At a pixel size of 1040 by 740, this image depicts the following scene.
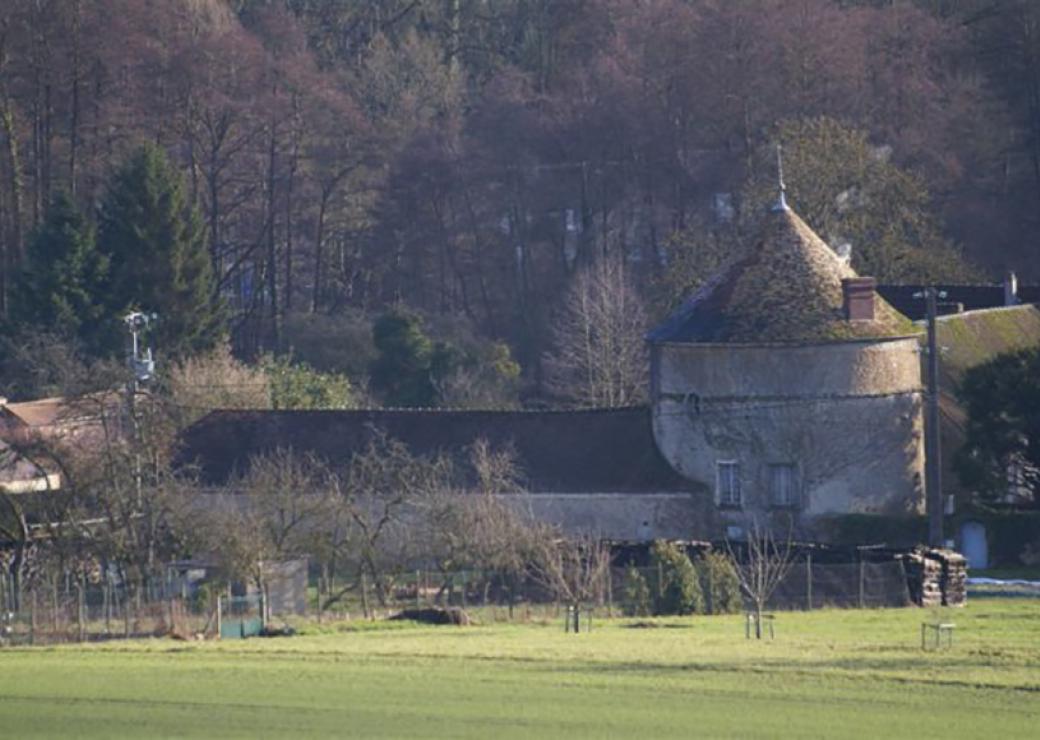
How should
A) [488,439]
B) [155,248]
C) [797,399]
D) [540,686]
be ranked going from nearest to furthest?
[540,686], [797,399], [488,439], [155,248]

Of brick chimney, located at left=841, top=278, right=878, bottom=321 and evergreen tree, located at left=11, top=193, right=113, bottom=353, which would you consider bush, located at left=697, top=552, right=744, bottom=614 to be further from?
evergreen tree, located at left=11, top=193, right=113, bottom=353

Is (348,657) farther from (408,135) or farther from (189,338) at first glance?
(408,135)

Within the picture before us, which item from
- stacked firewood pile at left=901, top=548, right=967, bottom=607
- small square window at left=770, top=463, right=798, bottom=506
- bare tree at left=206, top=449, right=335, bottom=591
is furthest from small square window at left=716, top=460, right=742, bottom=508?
bare tree at left=206, top=449, right=335, bottom=591

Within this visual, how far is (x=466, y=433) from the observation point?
58219 millimetres

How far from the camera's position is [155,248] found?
76000 millimetres

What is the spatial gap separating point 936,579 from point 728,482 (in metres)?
8.54

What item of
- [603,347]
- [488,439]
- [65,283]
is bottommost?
[488,439]

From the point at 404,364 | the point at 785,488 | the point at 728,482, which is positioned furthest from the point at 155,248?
the point at 785,488

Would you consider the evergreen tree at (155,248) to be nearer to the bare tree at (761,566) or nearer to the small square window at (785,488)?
the small square window at (785,488)

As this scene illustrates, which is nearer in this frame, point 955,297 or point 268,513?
point 268,513

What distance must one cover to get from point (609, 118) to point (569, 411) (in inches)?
983

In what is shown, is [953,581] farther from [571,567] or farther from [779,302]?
[779,302]

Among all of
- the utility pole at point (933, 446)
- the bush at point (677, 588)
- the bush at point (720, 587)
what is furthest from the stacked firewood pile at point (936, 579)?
the bush at point (677, 588)

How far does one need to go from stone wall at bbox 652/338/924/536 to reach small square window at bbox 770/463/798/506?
0.25ft
